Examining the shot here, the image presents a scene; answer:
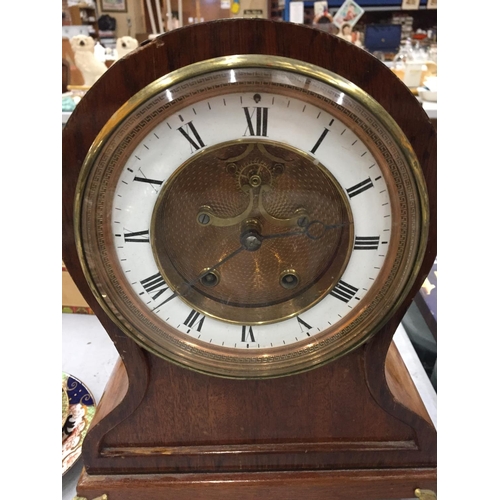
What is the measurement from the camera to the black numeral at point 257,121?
21.5 inches

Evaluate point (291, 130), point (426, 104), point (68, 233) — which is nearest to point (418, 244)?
point (291, 130)

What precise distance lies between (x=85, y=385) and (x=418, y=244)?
0.78 m

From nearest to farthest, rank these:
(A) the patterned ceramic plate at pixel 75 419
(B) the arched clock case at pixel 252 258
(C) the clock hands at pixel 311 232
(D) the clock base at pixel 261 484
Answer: (B) the arched clock case at pixel 252 258, (C) the clock hands at pixel 311 232, (D) the clock base at pixel 261 484, (A) the patterned ceramic plate at pixel 75 419

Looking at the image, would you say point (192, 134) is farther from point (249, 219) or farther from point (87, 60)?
point (87, 60)

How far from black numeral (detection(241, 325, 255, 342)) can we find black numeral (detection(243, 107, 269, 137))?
0.28 meters

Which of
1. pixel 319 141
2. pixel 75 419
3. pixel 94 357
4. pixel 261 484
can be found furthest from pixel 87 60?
pixel 261 484

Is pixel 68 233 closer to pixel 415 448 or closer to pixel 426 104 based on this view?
pixel 415 448

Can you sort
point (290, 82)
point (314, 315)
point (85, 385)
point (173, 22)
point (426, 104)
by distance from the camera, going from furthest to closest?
point (173, 22), point (426, 104), point (85, 385), point (314, 315), point (290, 82)

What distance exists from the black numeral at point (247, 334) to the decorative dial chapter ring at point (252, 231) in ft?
0.04

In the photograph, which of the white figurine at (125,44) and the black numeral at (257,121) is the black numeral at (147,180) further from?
the white figurine at (125,44)

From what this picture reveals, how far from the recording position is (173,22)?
1889mm

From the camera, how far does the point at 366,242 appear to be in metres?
0.61

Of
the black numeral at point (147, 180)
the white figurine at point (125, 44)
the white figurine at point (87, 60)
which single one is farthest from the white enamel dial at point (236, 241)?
the white figurine at point (125, 44)

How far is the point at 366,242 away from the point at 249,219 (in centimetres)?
16
